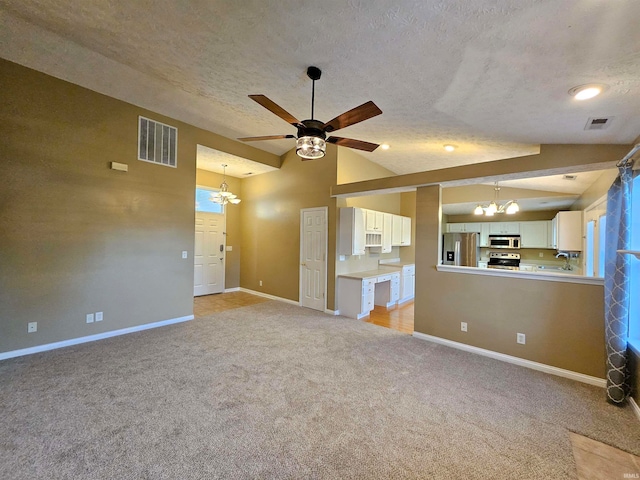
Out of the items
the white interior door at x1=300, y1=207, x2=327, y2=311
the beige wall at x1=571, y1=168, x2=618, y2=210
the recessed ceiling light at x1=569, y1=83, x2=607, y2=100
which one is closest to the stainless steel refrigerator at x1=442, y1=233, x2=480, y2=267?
the beige wall at x1=571, y1=168, x2=618, y2=210

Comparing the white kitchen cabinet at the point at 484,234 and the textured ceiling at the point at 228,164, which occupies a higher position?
the textured ceiling at the point at 228,164

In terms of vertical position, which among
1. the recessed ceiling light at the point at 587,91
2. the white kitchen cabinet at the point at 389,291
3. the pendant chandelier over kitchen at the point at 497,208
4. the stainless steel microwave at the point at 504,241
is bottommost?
the white kitchen cabinet at the point at 389,291

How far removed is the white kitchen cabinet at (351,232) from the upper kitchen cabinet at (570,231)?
12.6 ft

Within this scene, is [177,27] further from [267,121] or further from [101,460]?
[101,460]

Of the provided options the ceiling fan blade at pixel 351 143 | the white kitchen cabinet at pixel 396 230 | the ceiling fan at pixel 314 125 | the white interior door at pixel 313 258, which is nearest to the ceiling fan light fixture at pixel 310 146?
the ceiling fan at pixel 314 125

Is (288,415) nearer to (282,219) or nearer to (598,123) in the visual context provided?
(598,123)

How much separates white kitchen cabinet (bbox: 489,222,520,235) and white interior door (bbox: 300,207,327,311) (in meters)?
5.59

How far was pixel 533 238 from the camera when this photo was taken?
23.6 ft

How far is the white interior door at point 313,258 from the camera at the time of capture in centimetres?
535

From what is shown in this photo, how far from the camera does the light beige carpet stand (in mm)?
1717

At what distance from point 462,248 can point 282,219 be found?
206 inches

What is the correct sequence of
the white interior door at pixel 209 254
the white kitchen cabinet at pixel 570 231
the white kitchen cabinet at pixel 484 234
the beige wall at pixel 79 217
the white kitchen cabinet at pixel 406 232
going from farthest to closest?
the white kitchen cabinet at pixel 484 234
the white kitchen cabinet at pixel 406 232
the white interior door at pixel 209 254
the white kitchen cabinet at pixel 570 231
the beige wall at pixel 79 217

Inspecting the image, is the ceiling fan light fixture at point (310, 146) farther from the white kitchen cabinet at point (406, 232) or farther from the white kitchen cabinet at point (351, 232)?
the white kitchen cabinet at point (406, 232)

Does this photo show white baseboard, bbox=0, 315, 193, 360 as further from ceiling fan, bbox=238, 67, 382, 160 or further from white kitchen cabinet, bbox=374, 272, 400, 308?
white kitchen cabinet, bbox=374, 272, 400, 308
